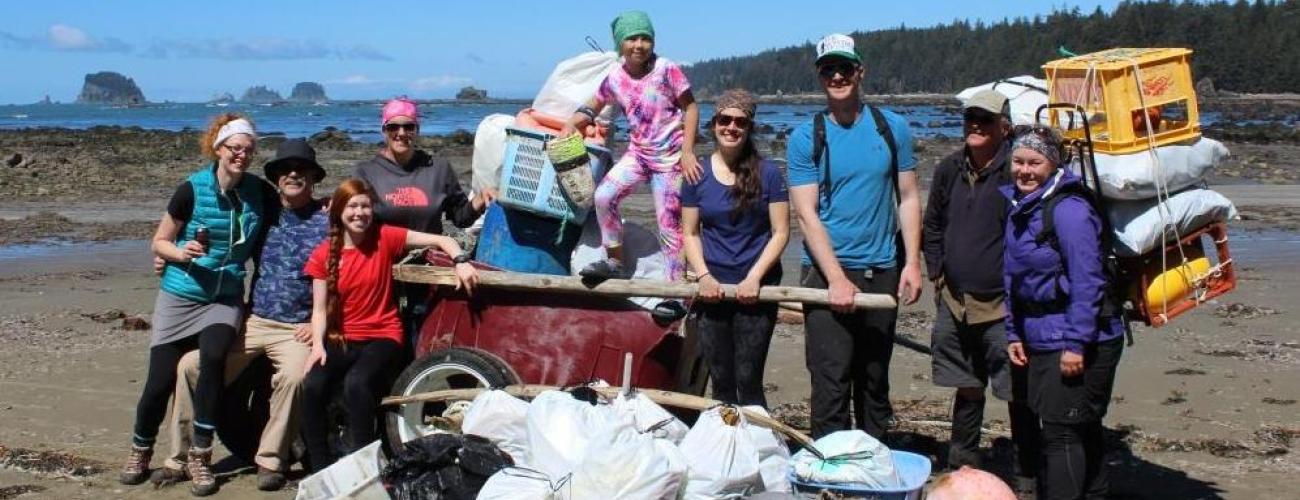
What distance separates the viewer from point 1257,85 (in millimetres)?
96750

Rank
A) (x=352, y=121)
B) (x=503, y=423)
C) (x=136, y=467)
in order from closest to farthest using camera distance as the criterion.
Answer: (x=503, y=423)
(x=136, y=467)
(x=352, y=121)

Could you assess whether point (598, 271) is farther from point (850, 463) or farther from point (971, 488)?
point (971, 488)

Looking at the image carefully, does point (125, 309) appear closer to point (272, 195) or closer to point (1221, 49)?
point (272, 195)

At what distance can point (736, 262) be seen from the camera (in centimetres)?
517

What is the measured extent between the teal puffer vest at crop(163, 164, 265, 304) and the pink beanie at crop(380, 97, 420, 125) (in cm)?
69

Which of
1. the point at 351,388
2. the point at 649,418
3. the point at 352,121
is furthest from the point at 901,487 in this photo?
the point at 352,121

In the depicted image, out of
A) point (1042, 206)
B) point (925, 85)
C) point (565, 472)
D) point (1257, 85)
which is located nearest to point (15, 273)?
point (565, 472)

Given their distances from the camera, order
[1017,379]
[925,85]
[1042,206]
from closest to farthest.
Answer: [1042,206] → [1017,379] → [925,85]

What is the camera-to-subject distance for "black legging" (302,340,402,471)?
5523 millimetres

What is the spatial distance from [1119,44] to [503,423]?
97.2 meters

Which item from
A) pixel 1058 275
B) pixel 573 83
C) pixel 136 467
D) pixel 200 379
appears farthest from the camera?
pixel 573 83

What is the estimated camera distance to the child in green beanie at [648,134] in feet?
19.0

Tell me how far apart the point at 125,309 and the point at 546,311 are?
683 centimetres

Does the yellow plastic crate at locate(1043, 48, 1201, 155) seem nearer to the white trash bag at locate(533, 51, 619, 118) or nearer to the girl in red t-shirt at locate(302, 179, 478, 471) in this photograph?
the white trash bag at locate(533, 51, 619, 118)
